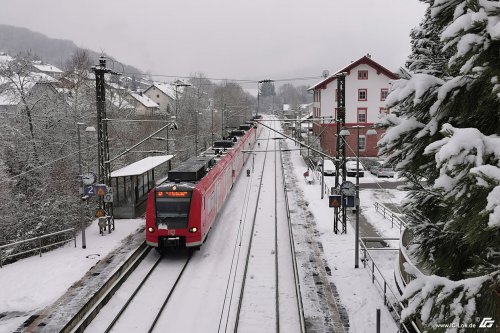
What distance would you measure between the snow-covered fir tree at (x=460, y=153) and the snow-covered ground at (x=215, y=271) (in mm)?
7407

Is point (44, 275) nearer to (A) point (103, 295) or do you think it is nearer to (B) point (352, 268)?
(A) point (103, 295)

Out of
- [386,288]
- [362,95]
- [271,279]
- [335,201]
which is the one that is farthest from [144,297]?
[362,95]

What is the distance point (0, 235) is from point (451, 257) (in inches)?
935

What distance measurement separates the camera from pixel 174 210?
1698cm

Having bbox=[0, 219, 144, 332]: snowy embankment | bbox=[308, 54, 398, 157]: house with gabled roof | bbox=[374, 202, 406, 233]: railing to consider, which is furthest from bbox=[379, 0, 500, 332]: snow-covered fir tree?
bbox=[308, 54, 398, 157]: house with gabled roof

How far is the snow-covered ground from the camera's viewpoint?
40.7ft

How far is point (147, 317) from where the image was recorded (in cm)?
1265

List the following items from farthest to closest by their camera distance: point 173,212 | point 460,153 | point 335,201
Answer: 1. point 335,201
2. point 173,212
3. point 460,153

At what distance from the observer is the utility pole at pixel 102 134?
1893 cm

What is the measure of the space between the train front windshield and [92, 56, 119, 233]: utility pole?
419 cm

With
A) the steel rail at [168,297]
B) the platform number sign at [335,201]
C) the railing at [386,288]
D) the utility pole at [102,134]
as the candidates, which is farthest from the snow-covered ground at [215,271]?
the platform number sign at [335,201]

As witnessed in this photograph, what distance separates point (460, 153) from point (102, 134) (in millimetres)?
18248

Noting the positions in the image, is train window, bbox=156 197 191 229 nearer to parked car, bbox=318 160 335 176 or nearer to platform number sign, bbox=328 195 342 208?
platform number sign, bbox=328 195 342 208

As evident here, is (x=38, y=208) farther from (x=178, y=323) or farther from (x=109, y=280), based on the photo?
(x=178, y=323)
